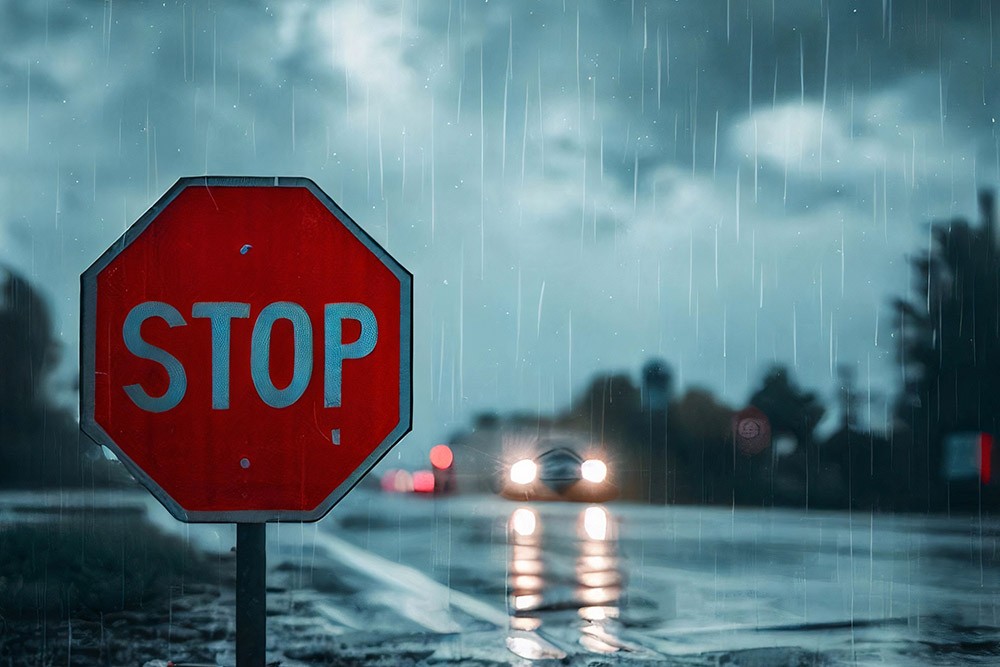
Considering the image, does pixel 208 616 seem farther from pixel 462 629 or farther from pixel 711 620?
pixel 711 620

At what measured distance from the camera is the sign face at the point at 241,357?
2.78 m

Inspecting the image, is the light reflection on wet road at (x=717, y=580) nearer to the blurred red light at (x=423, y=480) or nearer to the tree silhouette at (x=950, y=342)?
the blurred red light at (x=423, y=480)

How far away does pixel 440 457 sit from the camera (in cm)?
3544

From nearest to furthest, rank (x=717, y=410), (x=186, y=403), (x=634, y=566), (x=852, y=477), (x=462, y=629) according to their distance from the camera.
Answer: (x=186, y=403) → (x=462, y=629) → (x=634, y=566) → (x=852, y=477) → (x=717, y=410)

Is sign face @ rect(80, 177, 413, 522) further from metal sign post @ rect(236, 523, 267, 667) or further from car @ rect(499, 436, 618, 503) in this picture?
car @ rect(499, 436, 618, 503)

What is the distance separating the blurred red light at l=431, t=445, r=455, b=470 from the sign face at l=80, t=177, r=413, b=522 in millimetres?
31010

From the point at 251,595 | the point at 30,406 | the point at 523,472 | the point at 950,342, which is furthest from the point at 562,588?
the point at 30,406

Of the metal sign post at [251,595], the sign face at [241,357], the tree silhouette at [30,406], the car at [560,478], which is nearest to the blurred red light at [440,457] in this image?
the car at [560,478]

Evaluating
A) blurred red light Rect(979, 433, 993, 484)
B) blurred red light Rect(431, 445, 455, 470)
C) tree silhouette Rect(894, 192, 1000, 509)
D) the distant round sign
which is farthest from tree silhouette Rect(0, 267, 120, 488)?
blurred red light Rect(979, 433, 993, 484)

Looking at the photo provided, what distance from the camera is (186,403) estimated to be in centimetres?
278

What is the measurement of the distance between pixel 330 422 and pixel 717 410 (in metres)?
52.1

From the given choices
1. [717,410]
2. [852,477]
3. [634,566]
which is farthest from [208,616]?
[717,410]

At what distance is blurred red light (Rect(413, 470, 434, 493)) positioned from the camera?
3429cm

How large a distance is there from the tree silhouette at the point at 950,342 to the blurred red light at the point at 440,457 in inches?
516
